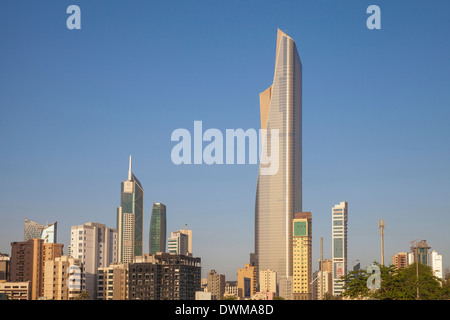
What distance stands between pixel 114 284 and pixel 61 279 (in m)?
20.7

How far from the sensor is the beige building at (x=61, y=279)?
143 meters

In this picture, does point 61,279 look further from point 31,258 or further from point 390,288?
point 390,288

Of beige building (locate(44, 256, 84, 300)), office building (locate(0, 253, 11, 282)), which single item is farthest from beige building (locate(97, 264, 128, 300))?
office building (locate(0, 253, 11, 282))

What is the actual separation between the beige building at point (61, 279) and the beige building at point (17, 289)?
4232 mm

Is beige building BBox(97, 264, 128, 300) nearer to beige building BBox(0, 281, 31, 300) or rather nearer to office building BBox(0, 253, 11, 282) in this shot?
beige building BBox(0, 281, 31, 300)

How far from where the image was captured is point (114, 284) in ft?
536

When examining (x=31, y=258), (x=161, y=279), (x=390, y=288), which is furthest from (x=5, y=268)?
(x=390, y=288)

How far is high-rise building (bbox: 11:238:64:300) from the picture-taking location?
154 metres
